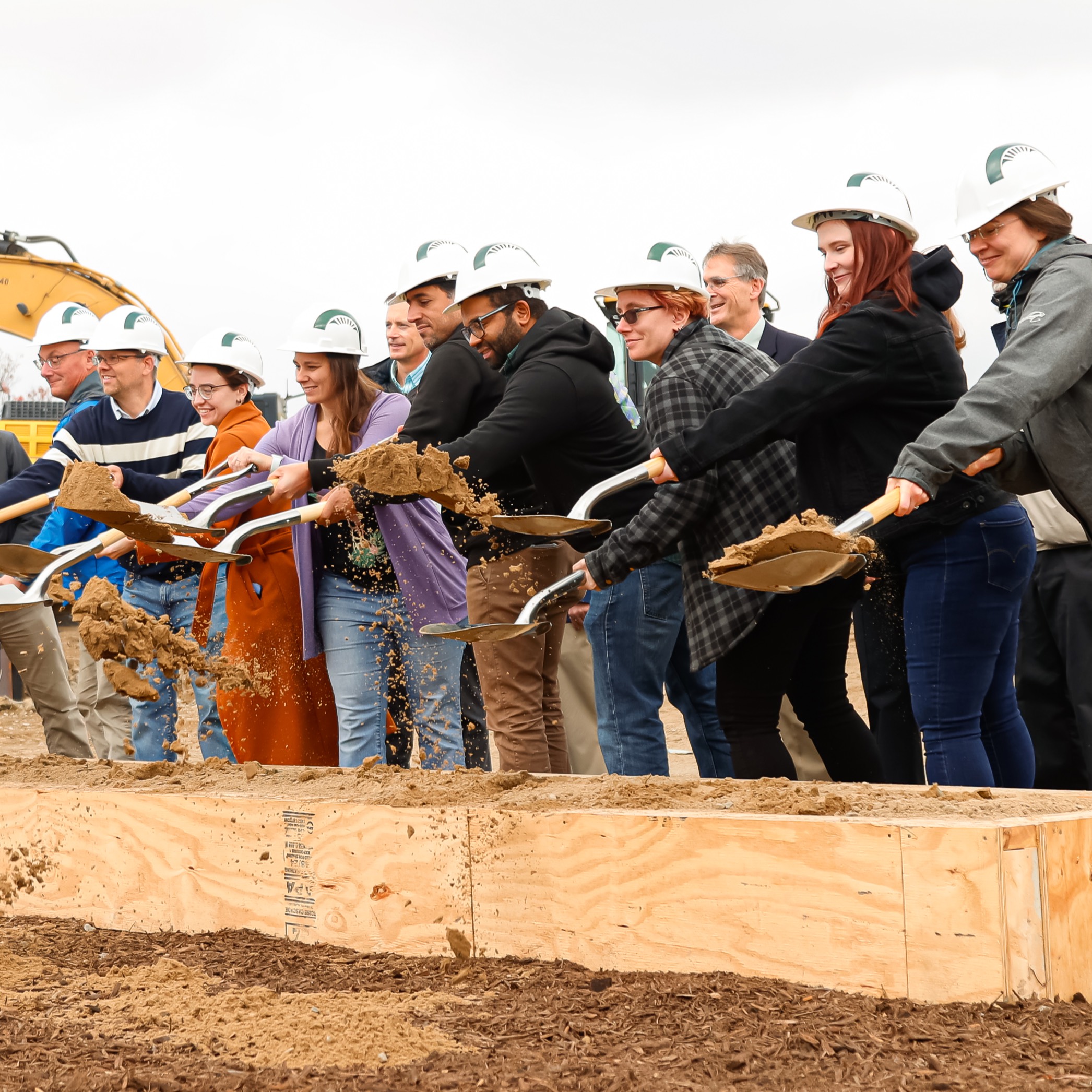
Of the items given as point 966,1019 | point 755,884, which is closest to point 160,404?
point 755,884

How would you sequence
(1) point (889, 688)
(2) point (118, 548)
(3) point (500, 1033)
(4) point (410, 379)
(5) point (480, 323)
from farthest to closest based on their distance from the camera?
(4) point (410, 379) < (2) point (118, 548) < (5) point (480, 323) < (1) point (889, 688) < (3) point (500, 1033)

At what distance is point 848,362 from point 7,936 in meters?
2.66

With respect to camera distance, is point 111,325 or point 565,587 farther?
point 111,325

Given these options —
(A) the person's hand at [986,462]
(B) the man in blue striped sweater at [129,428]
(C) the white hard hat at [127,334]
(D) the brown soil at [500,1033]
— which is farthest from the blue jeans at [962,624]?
(C) the white hard hat at [127,334]

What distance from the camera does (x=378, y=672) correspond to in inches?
191

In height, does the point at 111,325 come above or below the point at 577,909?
above

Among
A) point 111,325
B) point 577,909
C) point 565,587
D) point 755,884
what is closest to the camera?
point 755,884

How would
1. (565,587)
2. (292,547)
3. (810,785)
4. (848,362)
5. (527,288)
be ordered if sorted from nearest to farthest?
(810,785)
(848,362)
(565,587)
(527,288)
(292,547)

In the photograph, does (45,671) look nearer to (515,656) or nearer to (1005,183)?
(515,656)

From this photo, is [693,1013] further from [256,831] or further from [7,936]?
[7,936]

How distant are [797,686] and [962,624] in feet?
1.95

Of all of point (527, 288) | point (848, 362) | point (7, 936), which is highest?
point (527, 288)

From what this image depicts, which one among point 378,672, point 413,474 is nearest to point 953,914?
point 413,474

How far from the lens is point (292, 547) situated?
516 centimetres
